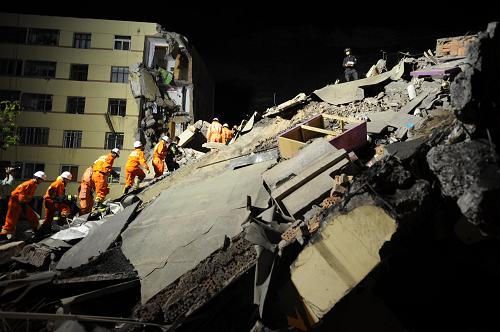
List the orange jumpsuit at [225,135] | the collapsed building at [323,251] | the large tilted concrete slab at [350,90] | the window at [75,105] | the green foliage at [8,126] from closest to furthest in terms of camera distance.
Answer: the collapsed building at [323,251]
the large tilted concrete slab at [350,90]
the orange jumpsuit at [225,135]
the green foliage at [8,126]
the window at [75,105]

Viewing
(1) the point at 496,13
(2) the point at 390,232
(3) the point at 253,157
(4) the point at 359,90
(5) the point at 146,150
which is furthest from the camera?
(1) the point at 496,13

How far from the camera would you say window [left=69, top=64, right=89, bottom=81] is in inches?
969

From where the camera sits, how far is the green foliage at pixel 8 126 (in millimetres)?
22656

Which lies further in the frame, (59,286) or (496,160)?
(59,286)

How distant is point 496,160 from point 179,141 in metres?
11.4

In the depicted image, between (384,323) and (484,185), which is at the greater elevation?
(484,185)

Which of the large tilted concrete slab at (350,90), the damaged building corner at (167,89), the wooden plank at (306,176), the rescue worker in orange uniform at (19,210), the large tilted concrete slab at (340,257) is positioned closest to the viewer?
the large tilted concrete slab at (340,257)

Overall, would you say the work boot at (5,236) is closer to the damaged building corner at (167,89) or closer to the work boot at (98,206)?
the work boot at (98,206)

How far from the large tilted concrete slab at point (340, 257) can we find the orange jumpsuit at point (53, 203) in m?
6.62

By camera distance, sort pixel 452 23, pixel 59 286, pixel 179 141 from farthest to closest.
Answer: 1. pixel 452 23
2. pixel 179 141
3. pixel 59 286

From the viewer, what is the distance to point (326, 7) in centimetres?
2452

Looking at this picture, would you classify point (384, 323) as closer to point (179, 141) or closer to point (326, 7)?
point (179, 141)

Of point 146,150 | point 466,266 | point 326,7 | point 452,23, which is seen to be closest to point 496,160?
point 466,266

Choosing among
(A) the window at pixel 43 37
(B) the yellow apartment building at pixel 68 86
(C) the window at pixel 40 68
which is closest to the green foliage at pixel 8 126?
(B) the yellow apartment building at pixel 68 86
